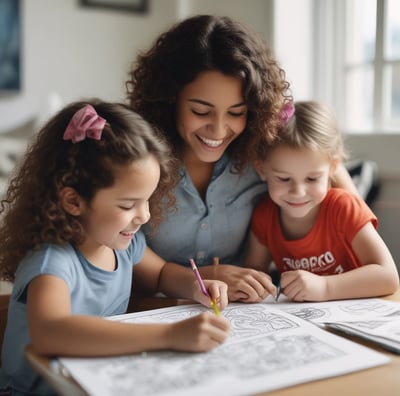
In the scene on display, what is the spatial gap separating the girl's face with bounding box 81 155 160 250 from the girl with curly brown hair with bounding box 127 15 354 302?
0.25 m

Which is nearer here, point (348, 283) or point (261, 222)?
point (348, 283)

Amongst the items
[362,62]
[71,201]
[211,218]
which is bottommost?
[211,218]

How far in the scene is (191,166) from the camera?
1.38 metres

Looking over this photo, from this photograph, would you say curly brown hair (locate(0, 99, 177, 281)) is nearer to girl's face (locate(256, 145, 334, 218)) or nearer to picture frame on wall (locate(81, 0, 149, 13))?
girl's face (locate(256, 145, 334, 218))

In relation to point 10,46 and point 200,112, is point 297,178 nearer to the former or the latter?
point 200,112

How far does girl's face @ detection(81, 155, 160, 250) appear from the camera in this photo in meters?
0.97

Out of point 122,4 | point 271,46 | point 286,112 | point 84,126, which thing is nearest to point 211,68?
point 286,112

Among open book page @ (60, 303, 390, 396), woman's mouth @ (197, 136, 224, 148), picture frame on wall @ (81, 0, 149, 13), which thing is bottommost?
open book page @ (60, 303, 390, 396)

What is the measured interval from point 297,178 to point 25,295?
648mm

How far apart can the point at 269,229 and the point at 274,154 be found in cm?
20

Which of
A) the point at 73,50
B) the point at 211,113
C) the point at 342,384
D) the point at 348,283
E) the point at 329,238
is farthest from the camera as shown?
the point at 73,50

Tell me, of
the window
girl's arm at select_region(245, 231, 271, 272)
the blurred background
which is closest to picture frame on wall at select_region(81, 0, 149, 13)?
the blurred background

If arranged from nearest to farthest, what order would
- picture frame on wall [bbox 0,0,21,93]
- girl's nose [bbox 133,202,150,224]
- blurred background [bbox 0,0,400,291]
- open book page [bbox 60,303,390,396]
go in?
open book page [bbox 60,303,390,396] < girl's nose [bbox 133,202,150,224] < blurred background [bbox 0,0,400,291] < picture frame on wall [bbox 0,0,21,93]

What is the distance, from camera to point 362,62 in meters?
2.30
